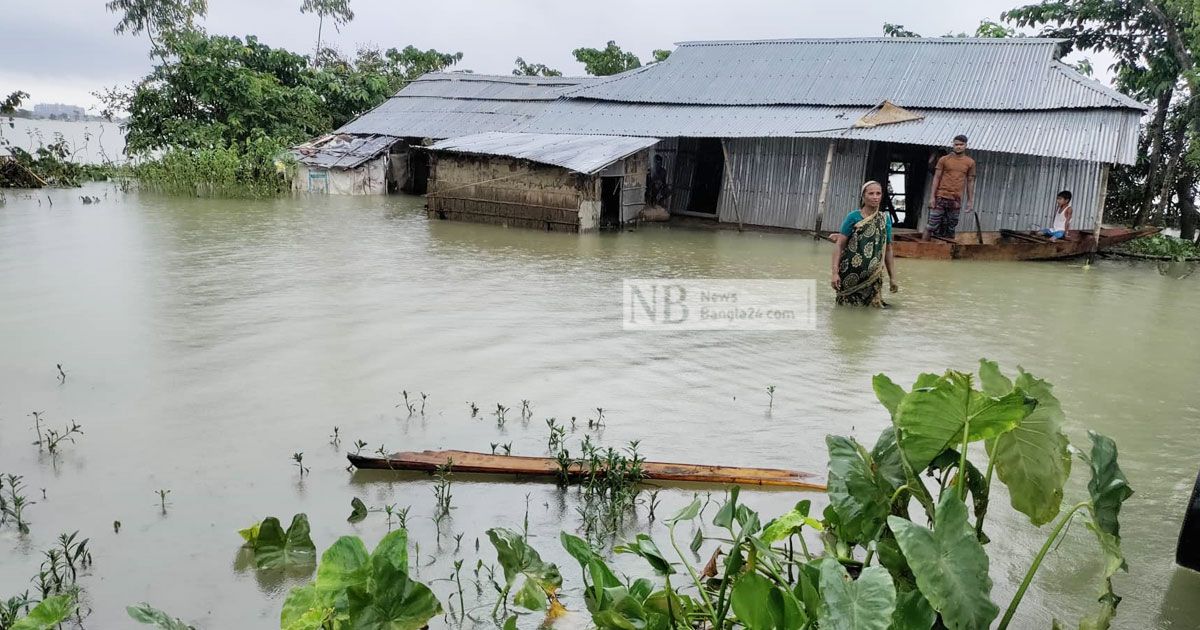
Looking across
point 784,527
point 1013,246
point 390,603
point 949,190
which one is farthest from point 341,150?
point 784,527

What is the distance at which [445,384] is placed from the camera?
5578 mm

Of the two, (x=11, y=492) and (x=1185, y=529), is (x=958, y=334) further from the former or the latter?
(x=11, y=492)

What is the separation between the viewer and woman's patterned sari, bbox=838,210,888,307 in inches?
292

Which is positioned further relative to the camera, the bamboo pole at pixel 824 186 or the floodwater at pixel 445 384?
the bamboo pole at pixel 824 186

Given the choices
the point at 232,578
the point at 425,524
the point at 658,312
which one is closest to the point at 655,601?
the point at 425,524

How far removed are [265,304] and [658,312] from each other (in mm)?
3515

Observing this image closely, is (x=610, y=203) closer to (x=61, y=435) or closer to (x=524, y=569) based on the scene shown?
(x=61, y=435)

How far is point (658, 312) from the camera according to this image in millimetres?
7848

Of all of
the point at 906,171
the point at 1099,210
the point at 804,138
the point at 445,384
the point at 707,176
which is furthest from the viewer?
the point at 707,176

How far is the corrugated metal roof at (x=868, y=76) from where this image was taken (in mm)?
13188

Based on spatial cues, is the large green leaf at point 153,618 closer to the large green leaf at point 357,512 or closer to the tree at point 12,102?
the large green leaf at point 357,512

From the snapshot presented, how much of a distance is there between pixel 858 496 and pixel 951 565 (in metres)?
0.49

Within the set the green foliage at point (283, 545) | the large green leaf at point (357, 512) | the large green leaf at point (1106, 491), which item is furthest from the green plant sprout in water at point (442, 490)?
the large green leaf at point (1106, 491)

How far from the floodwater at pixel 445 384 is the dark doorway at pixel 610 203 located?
345 centimetres
